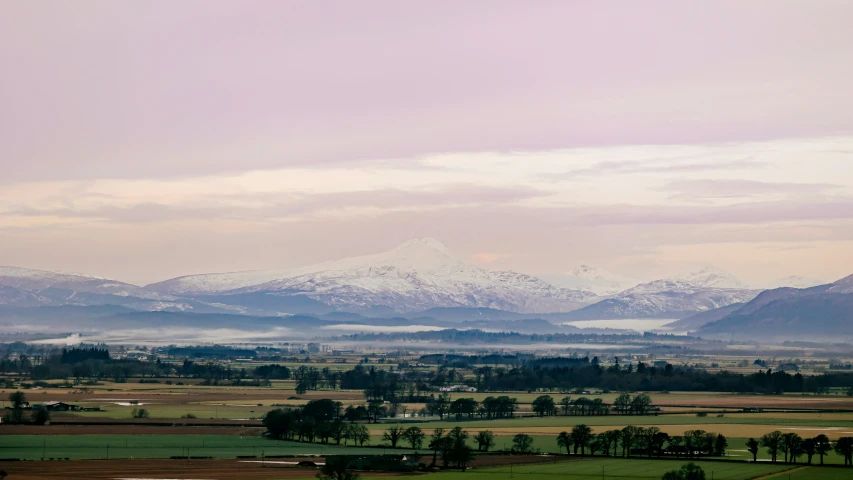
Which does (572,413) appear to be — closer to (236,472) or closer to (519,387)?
(519,387)

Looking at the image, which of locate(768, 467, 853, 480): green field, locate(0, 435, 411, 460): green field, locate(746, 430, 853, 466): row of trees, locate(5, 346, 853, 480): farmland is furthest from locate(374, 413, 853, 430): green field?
locate(768, 467, 853, 480): green field

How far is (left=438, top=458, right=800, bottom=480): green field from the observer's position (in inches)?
2415

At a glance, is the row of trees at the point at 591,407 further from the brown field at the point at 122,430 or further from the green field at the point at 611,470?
the green field at the point at 611,470

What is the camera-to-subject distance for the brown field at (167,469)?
2343 inches

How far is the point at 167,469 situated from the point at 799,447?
101 ft

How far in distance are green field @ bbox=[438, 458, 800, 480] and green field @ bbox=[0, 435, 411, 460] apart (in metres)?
9.47

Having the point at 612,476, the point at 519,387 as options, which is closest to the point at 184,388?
the point at 519,387

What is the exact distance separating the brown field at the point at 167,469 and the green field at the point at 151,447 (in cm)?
318

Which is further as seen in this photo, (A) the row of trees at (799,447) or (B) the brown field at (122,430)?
(B) the brown field at (122,430)

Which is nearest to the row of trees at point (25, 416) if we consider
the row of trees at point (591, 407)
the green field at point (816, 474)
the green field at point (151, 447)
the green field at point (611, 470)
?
the green field at point (151, 447)

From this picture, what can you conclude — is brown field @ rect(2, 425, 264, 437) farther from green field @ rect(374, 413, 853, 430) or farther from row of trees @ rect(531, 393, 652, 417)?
row of trees @ rect(531, 393, 652, 417)

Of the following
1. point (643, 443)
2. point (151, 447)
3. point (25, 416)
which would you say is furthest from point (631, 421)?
point (25, 416)

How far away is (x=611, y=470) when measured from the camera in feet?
211

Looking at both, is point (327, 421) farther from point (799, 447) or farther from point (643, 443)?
point (799, 447)
